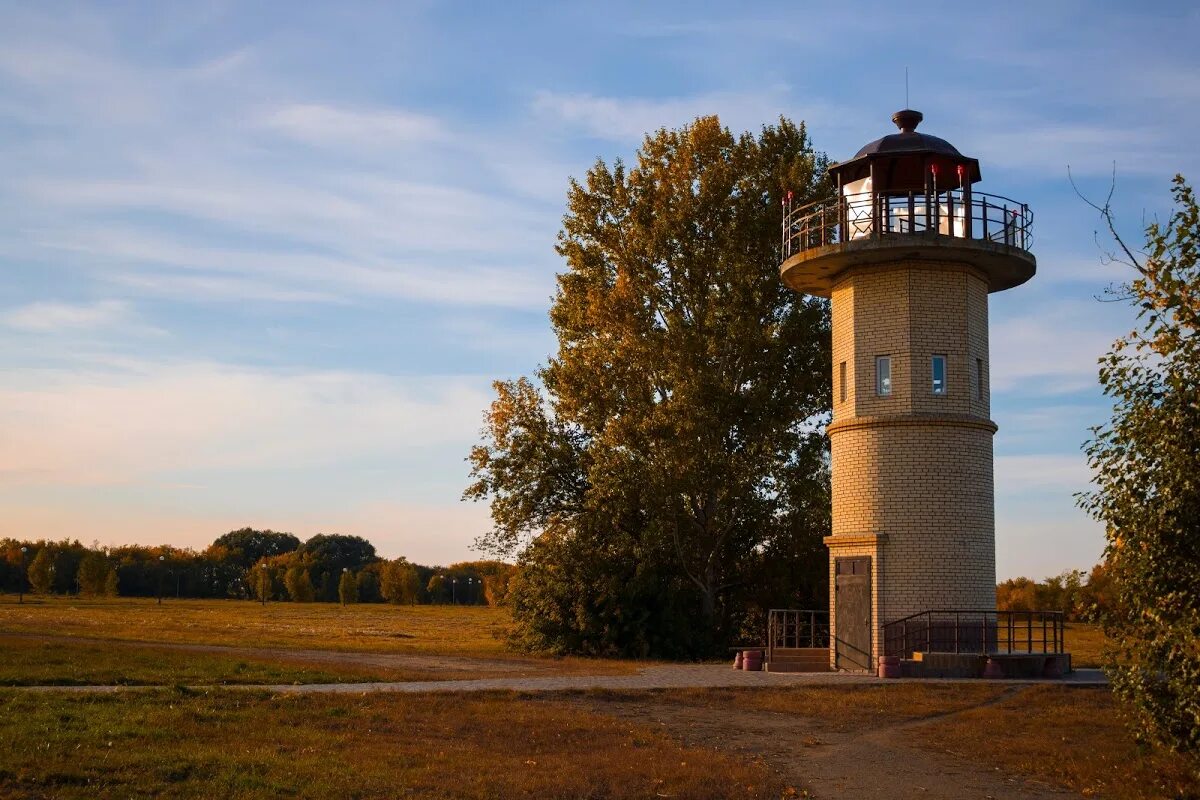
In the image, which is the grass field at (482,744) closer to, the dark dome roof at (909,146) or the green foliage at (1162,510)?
the green foliage at (1162,510)

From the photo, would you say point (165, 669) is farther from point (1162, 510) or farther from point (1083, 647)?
point (1083, 647)

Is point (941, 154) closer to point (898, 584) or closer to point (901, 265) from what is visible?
point (901, 265)

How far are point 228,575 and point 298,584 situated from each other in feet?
64.9

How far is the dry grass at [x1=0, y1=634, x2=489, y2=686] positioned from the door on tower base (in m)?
8.57

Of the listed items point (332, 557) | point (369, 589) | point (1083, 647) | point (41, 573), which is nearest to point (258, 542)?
point (332, 557)

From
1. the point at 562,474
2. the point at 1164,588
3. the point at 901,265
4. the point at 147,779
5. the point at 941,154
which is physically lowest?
the point at 147,779

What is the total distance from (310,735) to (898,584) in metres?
15.6

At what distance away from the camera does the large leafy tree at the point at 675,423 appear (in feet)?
119

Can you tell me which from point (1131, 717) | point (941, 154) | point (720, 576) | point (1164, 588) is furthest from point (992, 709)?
point (720, 576)

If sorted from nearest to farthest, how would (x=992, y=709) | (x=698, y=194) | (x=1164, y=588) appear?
(x=1164, y=588)
(x=992, y=709)
(x=698, y=194)

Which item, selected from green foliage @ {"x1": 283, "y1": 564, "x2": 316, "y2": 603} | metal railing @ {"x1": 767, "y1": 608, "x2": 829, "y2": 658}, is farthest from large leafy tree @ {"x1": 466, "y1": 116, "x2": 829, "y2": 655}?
green foliage @ {"x1": 283, "y1": 564, "x2": 316, "y2": 603}

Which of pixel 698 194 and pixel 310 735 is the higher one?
pixel 698 194

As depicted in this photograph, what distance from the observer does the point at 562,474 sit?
3916 cm

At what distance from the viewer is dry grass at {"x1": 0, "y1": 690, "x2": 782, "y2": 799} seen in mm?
13250
